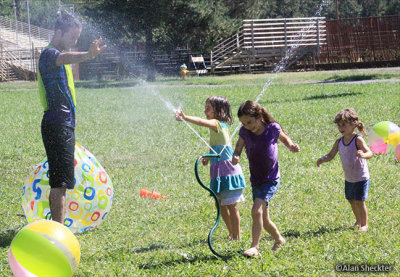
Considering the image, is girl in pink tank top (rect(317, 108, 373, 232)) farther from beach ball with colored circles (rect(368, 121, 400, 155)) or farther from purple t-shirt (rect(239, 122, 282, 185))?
beach ball with colored circles (rect(368, 121, 400, 155))

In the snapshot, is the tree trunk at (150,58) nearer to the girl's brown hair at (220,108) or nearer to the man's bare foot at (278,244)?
the girl's brown hair at (220,108)

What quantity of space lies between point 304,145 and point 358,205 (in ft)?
14.3

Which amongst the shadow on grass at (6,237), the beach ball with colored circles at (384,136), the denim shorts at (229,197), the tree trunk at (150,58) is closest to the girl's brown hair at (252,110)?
the denim shorts at (229,197)

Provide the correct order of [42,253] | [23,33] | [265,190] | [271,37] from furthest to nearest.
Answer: [23,33] < [271,37] < [265,190] < [42,253]

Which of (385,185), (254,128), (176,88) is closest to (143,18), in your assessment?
(176,88)

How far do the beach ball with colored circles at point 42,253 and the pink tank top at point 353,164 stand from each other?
256cm

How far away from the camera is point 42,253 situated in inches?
157

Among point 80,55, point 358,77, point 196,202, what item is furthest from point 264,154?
point 358,77

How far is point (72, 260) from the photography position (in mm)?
4113

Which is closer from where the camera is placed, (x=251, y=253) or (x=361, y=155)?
(x=251, y=253)

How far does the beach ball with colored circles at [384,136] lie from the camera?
792cm

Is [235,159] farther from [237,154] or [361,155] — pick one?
[361,155]

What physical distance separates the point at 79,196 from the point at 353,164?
2479 millimetres

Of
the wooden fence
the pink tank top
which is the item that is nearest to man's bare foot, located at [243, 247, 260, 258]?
the pink tank top
